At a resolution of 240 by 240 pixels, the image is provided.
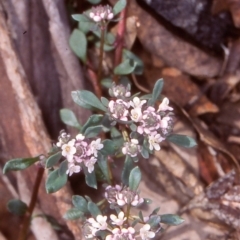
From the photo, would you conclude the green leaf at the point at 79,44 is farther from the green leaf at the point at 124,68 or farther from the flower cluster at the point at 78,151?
the flower cluster at the point at 78,151

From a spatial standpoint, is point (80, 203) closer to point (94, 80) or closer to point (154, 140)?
point (154, 140)

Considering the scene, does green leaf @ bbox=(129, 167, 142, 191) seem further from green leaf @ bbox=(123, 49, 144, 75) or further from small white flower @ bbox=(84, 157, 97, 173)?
green leaf @ bbox=(123, 49, 144, 75)

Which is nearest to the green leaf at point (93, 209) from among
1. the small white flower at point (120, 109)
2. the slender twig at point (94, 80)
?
the small white flower at point (120, 109)

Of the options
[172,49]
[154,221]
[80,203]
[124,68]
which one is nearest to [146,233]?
[154,221]


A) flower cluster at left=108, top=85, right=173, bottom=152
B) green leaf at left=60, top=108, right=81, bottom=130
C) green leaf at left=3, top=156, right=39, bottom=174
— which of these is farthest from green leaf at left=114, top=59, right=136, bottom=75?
green leaf at left=3, top=156, right=39, bottom=174

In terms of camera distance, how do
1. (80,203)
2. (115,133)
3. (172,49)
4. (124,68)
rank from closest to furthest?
(80,203) < (115,133) < (124,68) < (172,49)
